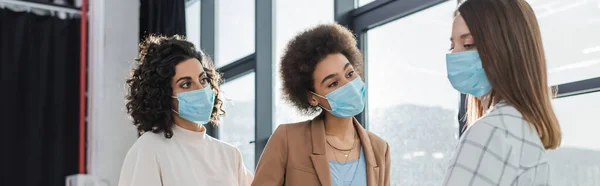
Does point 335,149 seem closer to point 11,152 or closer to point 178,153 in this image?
point 178,153

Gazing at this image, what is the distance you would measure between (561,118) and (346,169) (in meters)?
0.72

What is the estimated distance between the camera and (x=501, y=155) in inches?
46.2

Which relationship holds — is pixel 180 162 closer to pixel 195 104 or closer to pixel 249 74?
pixel 195 104

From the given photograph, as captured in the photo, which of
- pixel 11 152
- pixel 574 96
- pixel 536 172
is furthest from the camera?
pixel 11 152

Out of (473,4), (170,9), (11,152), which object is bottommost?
(11,152)

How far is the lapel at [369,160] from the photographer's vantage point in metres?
1.88

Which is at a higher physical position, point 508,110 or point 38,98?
point 38,98

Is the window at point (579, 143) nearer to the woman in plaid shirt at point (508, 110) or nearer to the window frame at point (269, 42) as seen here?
the window frame at point (269, 42)

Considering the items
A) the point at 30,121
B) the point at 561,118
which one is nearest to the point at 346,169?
the point at 561,118

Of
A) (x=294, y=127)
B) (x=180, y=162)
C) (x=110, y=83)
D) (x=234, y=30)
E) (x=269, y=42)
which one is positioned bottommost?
(x=180, y=162)

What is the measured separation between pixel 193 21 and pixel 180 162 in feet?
8.52

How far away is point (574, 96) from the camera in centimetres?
216

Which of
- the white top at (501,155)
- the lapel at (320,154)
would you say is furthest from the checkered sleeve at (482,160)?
the lapel at (320,154)

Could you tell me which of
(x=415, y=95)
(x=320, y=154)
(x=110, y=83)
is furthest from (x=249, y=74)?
(x=320, y=154)
